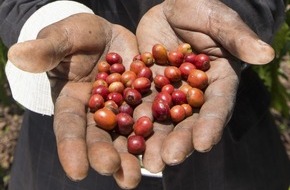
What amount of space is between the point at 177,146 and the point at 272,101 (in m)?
1.43

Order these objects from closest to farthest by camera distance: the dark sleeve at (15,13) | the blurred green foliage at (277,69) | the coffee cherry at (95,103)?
the coffee cherry at (95,103) < the dark sleeve at (15,13) < the blurred green foliage at (277,69)

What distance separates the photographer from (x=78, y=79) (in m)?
1.90

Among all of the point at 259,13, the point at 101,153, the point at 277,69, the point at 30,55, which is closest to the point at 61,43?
the point at 30,55

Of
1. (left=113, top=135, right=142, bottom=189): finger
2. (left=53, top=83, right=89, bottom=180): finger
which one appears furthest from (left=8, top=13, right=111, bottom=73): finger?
(left=113, top=135, right=142, bottom=189): finger

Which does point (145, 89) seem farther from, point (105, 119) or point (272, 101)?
point (272, 101)

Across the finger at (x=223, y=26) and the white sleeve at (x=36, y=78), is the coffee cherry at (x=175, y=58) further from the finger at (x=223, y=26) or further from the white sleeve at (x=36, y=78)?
the white sleeve at (x=36, y=78)

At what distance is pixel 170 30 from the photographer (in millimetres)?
2088

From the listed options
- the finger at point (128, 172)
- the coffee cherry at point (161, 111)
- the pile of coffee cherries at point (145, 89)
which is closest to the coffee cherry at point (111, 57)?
the pile of coffee cherries at point (145, 89)

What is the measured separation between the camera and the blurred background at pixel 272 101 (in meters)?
2.57

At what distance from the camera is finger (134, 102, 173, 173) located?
5.37ft

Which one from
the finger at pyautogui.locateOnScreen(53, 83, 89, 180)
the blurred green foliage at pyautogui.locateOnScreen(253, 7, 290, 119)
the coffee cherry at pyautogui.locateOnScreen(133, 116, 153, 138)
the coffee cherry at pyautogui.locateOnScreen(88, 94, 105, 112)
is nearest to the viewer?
the finger at pyautogui.locateOnScreen(53, 83, 89, 180)

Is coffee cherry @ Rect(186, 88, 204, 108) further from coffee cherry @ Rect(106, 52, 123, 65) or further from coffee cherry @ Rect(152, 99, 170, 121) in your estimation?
coffee cherry @ Rect(106, 52, 123, 65)

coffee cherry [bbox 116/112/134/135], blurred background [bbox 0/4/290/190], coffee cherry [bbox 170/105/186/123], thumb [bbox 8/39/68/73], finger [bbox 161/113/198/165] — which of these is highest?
thumb [bbox 8/39/68/73]

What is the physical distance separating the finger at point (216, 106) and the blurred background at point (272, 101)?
667mm
